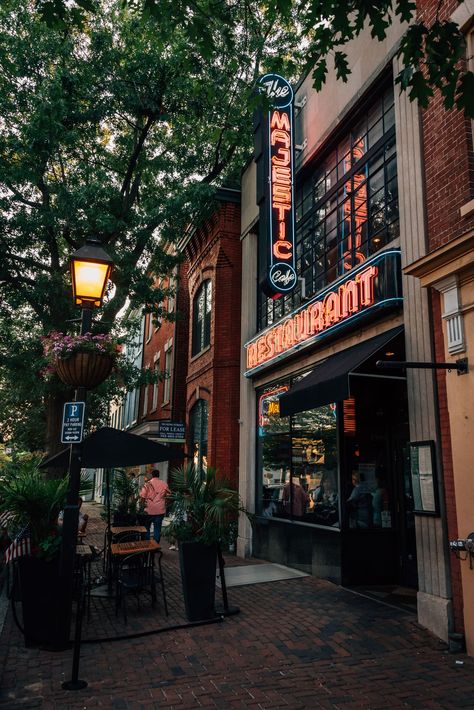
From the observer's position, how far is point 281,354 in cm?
1086

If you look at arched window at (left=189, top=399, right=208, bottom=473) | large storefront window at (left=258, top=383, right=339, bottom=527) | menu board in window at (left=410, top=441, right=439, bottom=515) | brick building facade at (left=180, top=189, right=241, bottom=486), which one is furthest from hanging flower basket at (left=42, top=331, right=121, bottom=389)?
arched window at (left=189, top=399, right=208, bottom=473)

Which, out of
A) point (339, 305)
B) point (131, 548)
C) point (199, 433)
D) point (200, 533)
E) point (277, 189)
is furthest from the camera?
Result: point (199, 433)

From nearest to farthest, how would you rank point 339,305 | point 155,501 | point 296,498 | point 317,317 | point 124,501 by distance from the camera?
1. point 339,305
2. point 317,317
3. point 296,498
4. point 124,501
5. point 155,501

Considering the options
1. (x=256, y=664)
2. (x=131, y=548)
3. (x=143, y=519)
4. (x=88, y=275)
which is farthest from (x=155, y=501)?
(x=256, y=664)

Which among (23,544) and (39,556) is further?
(23,544)

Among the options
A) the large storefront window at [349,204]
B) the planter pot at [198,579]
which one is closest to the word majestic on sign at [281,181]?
the large storefront window at [349,204]

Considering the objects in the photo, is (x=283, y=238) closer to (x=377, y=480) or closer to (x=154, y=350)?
(x=377, y=480)

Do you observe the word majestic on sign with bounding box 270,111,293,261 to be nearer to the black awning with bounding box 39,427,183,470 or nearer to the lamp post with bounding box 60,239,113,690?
the lamp post with bounding box 60,239,113,690

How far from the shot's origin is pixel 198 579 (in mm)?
6988

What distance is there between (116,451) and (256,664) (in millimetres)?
3731

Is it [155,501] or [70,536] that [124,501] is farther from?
[70,536]

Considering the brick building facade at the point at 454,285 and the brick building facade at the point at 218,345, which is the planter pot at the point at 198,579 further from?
the brick building facade at the point at 218,345

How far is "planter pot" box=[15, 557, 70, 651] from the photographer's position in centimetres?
592

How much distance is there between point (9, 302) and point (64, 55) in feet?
22.8
